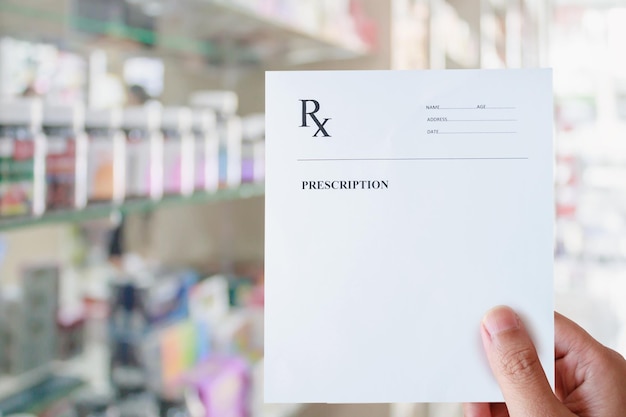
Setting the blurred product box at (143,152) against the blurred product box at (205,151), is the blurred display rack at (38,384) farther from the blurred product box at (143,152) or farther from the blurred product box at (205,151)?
the blurred product box at (205,151)

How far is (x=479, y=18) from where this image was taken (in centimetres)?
403

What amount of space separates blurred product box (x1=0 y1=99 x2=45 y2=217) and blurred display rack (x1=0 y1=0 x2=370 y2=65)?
1.15 feet

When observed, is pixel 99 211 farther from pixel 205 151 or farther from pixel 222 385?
pixel 222 385

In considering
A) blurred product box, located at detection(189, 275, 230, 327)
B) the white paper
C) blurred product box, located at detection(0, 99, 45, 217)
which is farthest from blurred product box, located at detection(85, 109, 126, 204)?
the white paper

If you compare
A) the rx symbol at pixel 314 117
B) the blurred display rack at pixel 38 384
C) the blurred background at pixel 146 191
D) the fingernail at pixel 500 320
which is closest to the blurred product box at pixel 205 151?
the blurred background at pixel 146 191

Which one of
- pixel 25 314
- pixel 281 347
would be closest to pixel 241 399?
pixel 25 314

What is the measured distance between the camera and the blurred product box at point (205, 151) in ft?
5.73

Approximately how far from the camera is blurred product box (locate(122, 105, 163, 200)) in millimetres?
1469

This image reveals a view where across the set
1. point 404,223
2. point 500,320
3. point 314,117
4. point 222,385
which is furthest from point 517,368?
point 222,385

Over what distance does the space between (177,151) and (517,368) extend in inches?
46.1

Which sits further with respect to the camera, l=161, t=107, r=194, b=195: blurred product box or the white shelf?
the white shelf

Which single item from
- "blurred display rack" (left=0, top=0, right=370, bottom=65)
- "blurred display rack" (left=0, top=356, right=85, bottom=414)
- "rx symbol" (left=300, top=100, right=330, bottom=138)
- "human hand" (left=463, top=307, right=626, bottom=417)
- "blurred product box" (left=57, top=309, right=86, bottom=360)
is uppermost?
"blurred display rack" (left=0, top=0, right=370, bottom=65)

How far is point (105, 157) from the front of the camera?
137cm

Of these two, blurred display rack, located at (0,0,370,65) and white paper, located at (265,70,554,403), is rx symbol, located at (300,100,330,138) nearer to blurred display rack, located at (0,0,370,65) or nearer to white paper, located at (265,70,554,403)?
white paper, located at (265,70,554,403)
